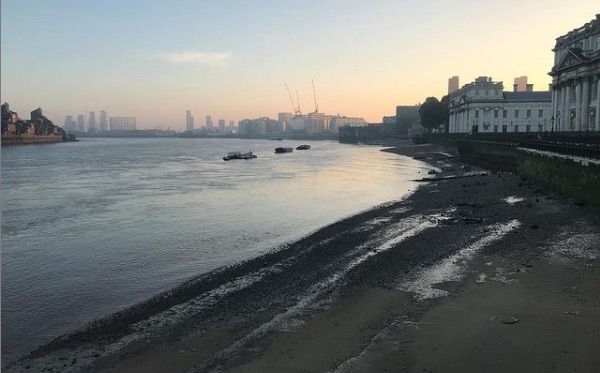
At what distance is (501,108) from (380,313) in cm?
→ 11712

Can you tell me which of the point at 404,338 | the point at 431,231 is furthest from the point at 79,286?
the point at 431,231

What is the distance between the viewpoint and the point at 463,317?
1139 cm

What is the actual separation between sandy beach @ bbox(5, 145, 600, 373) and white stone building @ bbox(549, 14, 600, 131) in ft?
183

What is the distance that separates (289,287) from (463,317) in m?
5.62

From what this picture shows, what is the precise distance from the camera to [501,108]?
117562 mm

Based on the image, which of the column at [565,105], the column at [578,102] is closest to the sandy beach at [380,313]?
the column at [578,102]

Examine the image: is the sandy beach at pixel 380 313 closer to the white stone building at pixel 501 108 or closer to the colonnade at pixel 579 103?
the colonnade at pixel 579 103

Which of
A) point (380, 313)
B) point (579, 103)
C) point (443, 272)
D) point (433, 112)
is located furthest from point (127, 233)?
point (433, 112)

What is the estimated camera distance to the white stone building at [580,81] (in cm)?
6750

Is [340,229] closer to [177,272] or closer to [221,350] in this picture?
[177,272]

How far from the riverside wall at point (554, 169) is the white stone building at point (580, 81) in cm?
1589

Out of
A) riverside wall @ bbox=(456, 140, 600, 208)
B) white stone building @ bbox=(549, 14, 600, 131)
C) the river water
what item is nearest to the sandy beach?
the river water

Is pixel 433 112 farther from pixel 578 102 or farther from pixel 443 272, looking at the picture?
pixel 443 272

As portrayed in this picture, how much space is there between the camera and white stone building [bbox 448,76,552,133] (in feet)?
377
